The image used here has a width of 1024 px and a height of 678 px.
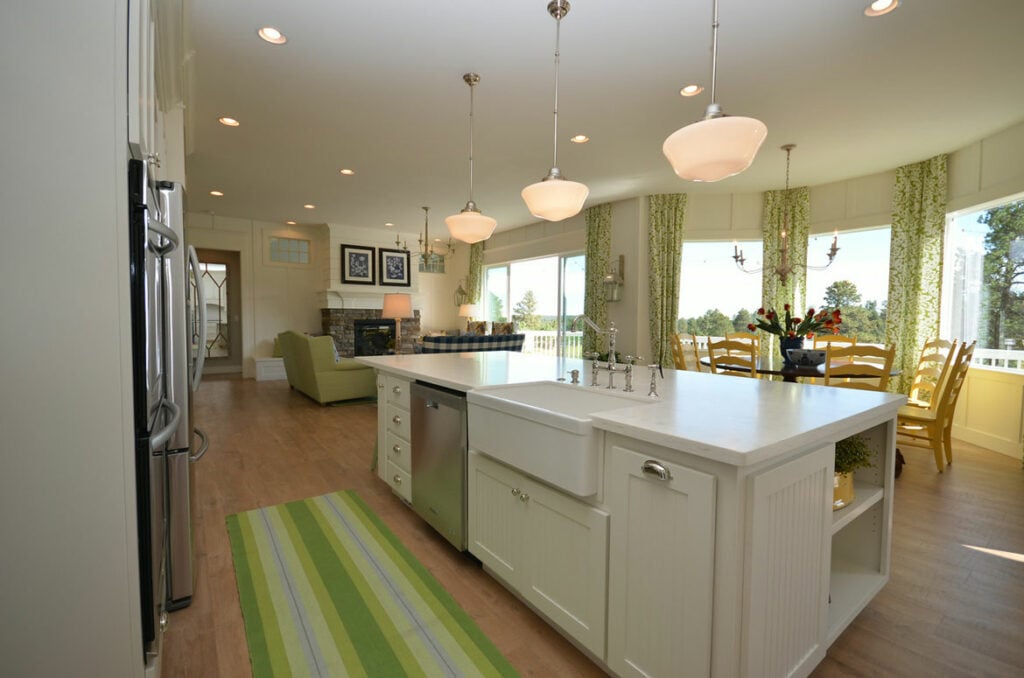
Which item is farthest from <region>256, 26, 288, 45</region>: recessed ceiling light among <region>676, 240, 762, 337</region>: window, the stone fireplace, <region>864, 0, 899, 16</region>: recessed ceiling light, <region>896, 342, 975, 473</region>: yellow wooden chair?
the stone fireplace

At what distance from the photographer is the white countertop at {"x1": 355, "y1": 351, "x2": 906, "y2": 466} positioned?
3.31ft

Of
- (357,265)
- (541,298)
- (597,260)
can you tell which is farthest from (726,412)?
(357,265)

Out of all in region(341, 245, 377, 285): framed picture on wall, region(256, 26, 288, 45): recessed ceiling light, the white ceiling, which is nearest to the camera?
the white ceiling

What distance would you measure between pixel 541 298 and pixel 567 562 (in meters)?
6.81

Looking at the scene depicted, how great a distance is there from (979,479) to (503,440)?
146 inches

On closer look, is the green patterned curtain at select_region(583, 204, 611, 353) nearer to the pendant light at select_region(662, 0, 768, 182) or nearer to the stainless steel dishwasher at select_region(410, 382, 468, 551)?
the stainless steel dishwasher at select_region(410, 382, 468, 551)

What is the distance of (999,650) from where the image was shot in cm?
149

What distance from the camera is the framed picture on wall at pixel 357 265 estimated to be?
7957mm

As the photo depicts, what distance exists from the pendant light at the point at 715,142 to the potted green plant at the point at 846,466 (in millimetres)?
1062

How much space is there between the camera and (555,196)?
2.05 meters

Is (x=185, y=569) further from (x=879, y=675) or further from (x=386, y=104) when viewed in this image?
(x=386, y=104)

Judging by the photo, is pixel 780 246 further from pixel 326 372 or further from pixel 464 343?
pixel 326 372

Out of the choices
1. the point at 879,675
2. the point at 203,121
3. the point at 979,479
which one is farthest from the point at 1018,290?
the point at 203,121

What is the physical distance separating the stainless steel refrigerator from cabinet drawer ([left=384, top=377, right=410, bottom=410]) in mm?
965
